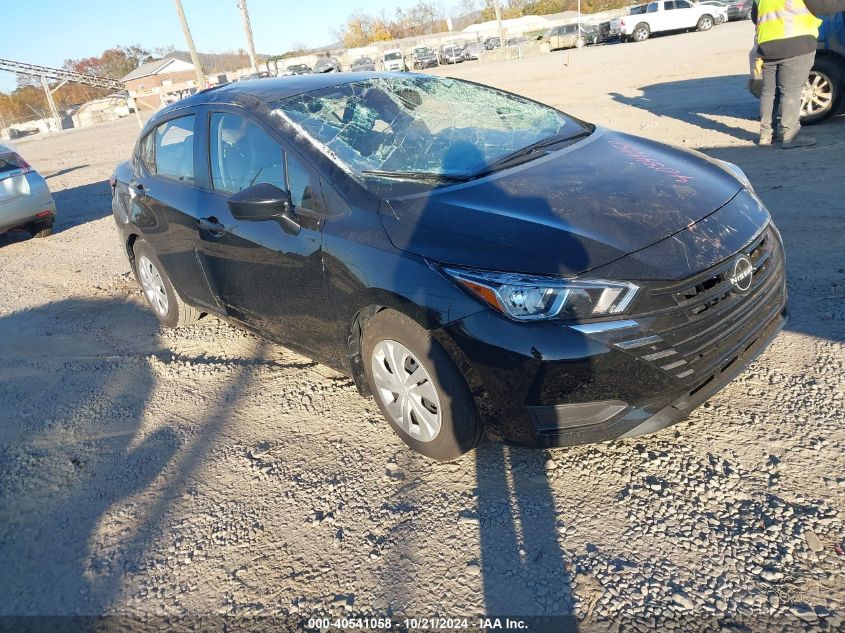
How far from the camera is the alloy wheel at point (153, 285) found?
4914mm

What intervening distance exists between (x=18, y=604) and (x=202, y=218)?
7.35 ft

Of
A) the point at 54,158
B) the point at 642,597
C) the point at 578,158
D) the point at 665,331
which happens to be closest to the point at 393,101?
the point at 578,158

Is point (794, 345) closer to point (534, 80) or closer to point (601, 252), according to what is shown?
point (601, 252)

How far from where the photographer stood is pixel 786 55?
6.66m

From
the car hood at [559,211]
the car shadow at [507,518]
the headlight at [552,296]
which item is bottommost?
the car shadow at [507,518]

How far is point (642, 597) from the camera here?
2115 millimetres

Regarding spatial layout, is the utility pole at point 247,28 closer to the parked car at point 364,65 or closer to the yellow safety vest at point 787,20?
the parked car at point 364,65

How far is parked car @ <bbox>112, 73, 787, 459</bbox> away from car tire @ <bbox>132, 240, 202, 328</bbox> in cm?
85

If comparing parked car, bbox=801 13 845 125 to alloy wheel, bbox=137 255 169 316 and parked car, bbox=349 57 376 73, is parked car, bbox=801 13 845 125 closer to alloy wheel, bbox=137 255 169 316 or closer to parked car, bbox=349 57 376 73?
alloy wheel, bbox=137 255 169 316

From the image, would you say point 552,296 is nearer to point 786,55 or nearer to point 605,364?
point 605,364

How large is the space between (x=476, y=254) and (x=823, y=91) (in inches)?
288

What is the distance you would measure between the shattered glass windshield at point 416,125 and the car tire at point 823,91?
17.7ft

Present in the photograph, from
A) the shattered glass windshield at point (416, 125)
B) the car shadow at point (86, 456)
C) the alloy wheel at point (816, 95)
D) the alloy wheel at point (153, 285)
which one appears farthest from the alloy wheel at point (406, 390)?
the alloy wheel at point (816, 95)

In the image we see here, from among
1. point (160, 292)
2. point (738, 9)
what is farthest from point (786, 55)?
point (738, 9)
